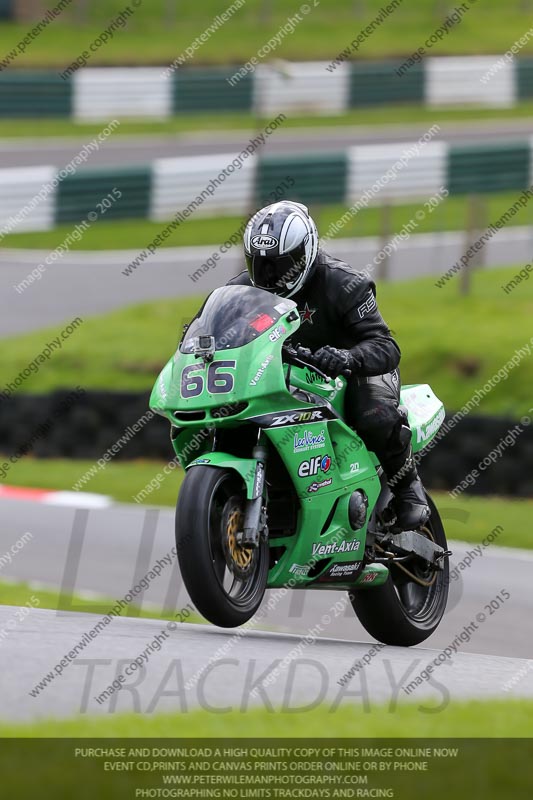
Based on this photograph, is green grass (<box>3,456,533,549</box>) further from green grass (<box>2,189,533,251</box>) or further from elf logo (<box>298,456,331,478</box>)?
green grass (<box>2,189,533,251</box>)

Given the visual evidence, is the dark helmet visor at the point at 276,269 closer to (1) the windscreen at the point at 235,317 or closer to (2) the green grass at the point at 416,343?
(1) the windscreen at the point at 235,317

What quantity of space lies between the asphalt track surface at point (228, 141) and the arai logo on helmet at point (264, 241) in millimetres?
17893

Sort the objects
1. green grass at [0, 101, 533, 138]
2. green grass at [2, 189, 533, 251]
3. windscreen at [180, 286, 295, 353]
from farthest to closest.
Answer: green grass at [0, 101, 533, 138]
green grass at [2, 189, 533, 251]
windscreen at [180, 286, 295, 353]

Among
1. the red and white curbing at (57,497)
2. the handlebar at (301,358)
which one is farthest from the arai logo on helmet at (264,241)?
the red and white curbing at (57,497)

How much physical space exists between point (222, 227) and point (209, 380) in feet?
54.8

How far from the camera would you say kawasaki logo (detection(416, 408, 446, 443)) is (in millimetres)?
6840

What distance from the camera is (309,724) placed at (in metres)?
4.21

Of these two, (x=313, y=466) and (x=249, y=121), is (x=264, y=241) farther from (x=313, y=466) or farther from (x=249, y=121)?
(x=249, y=121)

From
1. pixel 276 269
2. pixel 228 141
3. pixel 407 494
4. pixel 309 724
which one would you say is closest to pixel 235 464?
pixel 276 269

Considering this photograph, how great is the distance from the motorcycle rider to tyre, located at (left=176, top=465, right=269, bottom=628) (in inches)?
27.6

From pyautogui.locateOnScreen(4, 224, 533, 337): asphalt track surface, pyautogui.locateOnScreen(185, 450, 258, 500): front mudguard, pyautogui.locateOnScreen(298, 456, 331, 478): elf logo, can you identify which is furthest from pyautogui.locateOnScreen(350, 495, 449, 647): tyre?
pyautogui.locateOnScreen(4, 224, 533, 337): asphalt track surface

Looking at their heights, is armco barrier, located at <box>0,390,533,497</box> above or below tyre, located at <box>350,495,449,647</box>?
below
